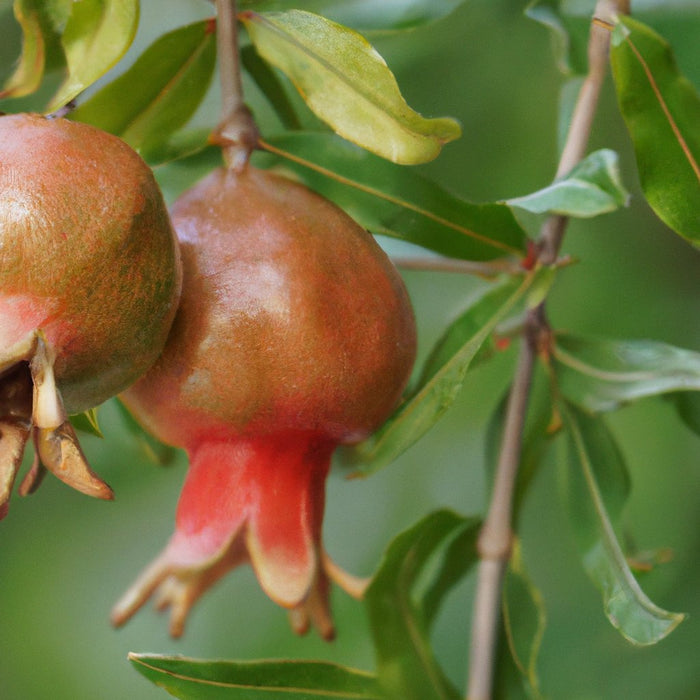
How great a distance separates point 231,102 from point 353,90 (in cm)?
13

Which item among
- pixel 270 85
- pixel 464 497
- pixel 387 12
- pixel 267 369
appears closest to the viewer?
pixel 267 369

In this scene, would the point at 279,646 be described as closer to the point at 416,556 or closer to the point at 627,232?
the point at 416,556

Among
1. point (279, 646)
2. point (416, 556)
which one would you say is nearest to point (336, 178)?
point (416, 556)

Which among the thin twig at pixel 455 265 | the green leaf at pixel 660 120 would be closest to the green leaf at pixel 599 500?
the thin twig at pixel 455 265

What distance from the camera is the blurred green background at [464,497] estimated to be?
1239mm

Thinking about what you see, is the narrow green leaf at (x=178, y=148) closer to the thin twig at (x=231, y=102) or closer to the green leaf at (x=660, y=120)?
the thin twig at (x=231, y=102)

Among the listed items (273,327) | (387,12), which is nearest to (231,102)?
(273,327)

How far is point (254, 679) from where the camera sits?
78cm

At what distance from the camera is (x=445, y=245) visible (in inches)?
32.3

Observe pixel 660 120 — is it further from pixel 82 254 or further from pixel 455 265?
pixel 82 254

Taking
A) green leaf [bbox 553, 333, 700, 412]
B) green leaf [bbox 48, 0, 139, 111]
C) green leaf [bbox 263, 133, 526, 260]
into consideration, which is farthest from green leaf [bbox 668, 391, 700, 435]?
green leaf [bbox 48, 0, 139, 111]

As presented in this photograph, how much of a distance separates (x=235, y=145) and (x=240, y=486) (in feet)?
0.82

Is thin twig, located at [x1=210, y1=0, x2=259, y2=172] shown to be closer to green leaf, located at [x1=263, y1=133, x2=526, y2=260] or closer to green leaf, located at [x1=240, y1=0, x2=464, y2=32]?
green leaf, located at [x1=263, y1=133, x2=526, y2=260]

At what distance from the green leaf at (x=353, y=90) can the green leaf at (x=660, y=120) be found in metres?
0.15
